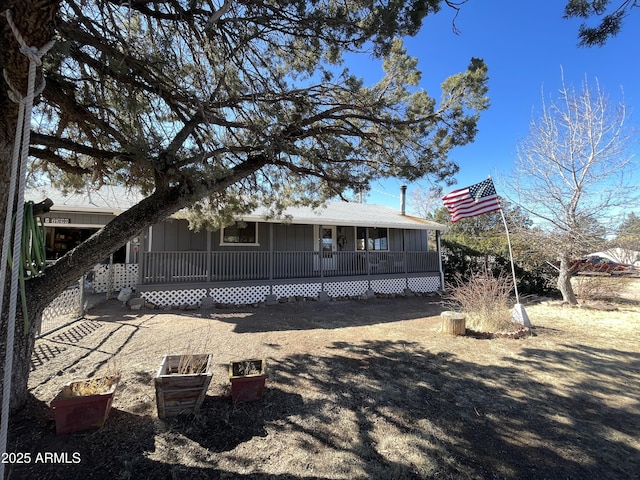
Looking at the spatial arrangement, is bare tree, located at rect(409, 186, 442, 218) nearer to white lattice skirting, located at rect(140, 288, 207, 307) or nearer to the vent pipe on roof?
the vent pipe on roof

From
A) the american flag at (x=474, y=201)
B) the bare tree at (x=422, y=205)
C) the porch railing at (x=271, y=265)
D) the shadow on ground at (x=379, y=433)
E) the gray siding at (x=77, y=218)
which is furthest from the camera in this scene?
the bare tree at (x=422, y=205)

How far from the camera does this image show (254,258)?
35.2ft

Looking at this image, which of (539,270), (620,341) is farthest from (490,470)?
(539,270)

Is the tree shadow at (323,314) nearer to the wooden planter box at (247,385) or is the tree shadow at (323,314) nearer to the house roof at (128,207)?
the house roof at (128,207)

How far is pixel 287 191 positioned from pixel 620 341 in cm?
780

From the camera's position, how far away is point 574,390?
13.3 feet

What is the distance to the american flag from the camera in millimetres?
8234

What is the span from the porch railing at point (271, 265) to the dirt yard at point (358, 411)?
2786 millimetres

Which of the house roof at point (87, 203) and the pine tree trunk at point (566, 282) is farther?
the pine tree trunk at point (566, 282)

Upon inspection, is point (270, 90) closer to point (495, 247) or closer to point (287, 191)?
point (287, 191)

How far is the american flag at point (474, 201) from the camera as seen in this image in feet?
27.0

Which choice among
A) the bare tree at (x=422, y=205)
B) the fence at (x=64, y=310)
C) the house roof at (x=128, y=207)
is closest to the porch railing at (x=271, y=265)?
the house roof at (x=128, y=207)

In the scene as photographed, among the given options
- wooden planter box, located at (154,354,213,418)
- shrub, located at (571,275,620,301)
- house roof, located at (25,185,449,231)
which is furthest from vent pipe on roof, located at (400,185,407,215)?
wooden planter box, located at (154,354,213,418)

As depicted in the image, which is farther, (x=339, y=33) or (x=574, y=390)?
(x=574, y=390)
